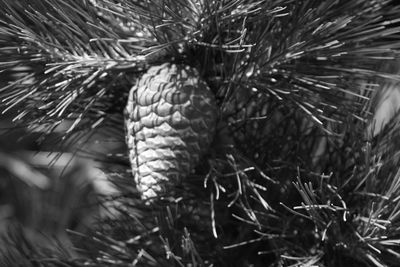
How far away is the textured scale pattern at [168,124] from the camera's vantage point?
819 mm

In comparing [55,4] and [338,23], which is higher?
[55,4]

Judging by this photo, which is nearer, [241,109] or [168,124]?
[168,124]

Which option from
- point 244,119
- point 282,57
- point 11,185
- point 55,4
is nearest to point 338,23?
point 282,57

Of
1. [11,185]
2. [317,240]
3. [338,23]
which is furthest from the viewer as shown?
[11,185]

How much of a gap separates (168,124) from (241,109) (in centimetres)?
13

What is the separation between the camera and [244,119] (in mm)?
903

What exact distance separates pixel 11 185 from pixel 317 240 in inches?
73.7

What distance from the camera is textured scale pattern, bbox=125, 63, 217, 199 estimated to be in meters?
0.82

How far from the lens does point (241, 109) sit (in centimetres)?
92

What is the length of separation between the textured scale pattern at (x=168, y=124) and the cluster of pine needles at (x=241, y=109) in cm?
3

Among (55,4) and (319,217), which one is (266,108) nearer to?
(319,217)

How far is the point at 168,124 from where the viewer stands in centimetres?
82

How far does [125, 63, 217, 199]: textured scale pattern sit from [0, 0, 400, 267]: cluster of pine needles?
1.3 inches

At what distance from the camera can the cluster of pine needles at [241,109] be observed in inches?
32.0
